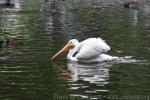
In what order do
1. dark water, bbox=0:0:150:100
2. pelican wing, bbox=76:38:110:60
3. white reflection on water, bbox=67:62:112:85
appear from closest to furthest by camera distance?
dark water, bbox=0:0:150:100
white reflection on water, bbox=67:62:112:85
pelican wing, bbox=76:38:110:60

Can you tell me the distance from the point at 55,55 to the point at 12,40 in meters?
5.56

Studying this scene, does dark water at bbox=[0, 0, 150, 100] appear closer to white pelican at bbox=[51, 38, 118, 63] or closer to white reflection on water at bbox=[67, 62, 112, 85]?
white reflection on water at bbox=[67, 62, 112, 85]

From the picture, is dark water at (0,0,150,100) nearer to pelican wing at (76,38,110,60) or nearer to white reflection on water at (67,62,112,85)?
white reflection on water at (67,62,112,85)

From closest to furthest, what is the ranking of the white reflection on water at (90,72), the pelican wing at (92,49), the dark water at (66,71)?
1. the dark water at (66,71)
2. the white reflection on water at (90,72)
3. the pelican wing at (92,49)

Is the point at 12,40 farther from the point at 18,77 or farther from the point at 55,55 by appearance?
the point at 18,77

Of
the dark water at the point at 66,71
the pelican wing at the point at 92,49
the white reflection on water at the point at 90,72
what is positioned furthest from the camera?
the pelican wing at the point at 92,49

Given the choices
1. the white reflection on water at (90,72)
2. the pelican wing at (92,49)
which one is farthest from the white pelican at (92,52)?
the white reflection on water at (90,72)

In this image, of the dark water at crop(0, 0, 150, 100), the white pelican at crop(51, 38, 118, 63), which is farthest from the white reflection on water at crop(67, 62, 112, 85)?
the white pelican at crop(51, 38, 118, 63)

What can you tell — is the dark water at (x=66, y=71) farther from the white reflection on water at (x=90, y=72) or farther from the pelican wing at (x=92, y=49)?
the pelican wing at (x=92, y=49)

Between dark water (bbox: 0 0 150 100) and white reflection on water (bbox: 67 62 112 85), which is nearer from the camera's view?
dark water (bbox: 0 0 150 100)

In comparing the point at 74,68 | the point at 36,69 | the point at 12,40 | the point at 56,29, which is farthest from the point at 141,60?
the point at 56,29

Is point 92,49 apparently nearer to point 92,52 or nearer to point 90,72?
point 92,52

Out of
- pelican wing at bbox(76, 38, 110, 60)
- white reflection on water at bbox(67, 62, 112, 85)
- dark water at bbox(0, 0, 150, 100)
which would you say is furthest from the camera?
pelican wing at bbox(76, 38, 110, 60)

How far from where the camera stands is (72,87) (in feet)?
58.0
